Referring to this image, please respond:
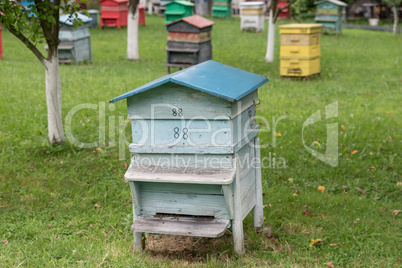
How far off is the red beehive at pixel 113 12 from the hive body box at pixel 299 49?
998 centimetres

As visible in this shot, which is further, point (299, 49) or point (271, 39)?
point (271, 39)

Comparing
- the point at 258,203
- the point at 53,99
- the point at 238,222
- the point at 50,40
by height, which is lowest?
the point at 258,203

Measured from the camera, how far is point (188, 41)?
11.3 m

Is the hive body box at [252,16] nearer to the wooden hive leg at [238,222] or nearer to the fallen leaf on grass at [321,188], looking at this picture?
the fallen leaf on grass at [321,188]

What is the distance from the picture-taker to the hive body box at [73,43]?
12.1 meters

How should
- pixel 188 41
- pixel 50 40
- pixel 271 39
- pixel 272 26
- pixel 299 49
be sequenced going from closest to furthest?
pixel 50 40 → pixel 299 49 → pixel 188 41 → pixel 272 26 → pixel 271 39

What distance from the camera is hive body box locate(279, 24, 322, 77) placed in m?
10.8

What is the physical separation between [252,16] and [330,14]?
3.07m

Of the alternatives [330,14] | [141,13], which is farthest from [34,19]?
[141,13]

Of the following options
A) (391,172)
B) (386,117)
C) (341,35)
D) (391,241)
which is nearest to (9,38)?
(341,35)

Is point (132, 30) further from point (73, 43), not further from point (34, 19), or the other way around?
point (34, 19)

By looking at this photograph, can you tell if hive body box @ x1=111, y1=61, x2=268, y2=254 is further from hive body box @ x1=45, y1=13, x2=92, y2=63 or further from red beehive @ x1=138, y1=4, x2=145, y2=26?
red beehive @ x1=138, y1=4, x2=145, y2=26

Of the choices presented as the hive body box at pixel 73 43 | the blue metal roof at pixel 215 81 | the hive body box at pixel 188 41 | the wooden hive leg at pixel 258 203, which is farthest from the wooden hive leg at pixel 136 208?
the hive body box at pixel 73 43

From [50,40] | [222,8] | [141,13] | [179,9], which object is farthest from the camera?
[222,8]
